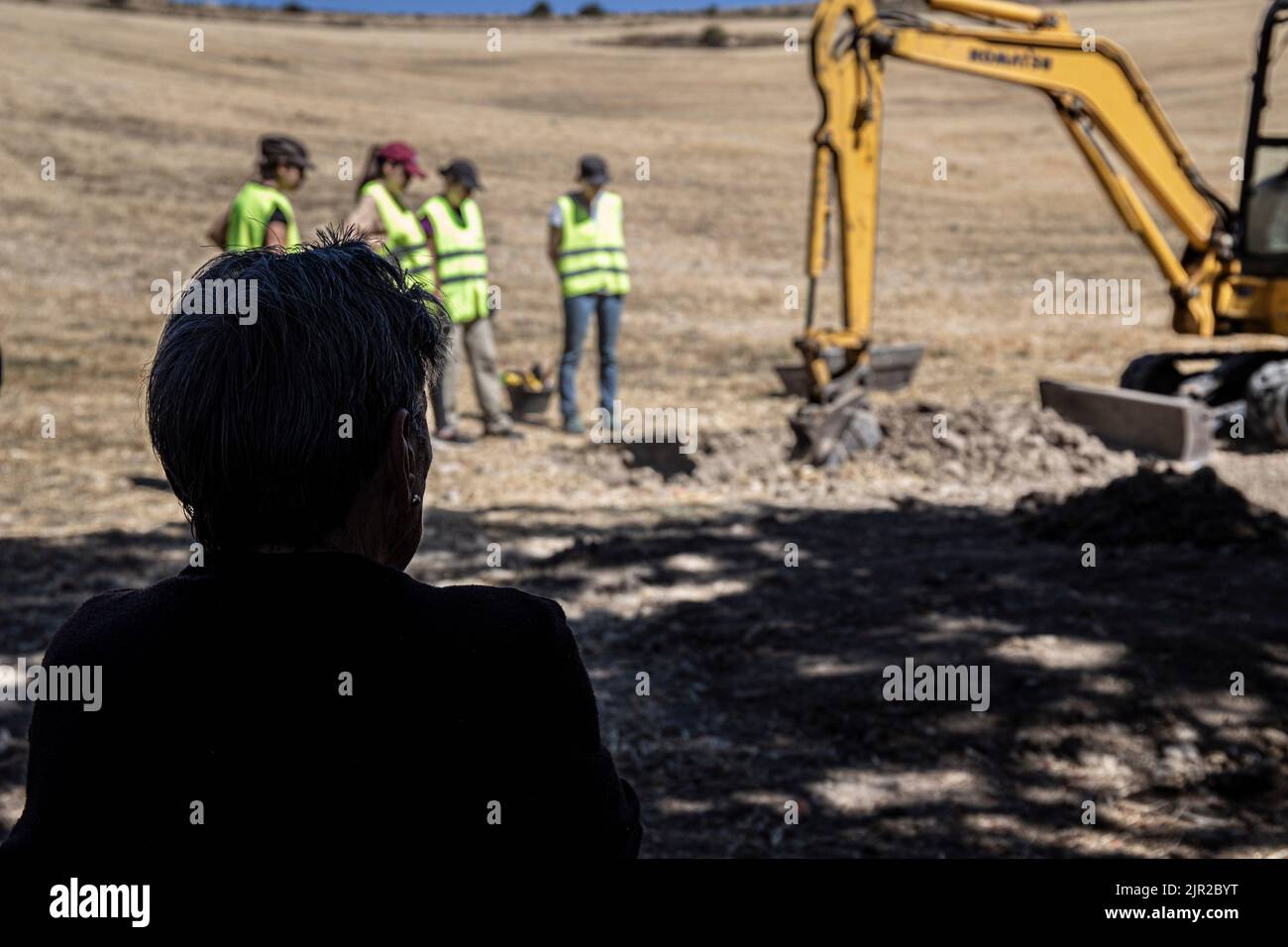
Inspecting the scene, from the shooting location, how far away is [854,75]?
874 centimetres

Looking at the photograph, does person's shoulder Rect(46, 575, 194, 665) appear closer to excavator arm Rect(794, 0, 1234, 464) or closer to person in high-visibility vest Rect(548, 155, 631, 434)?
excavator arm Rect(794, 0, 1234, 464)

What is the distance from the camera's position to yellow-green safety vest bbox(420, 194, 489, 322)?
29.1 feet

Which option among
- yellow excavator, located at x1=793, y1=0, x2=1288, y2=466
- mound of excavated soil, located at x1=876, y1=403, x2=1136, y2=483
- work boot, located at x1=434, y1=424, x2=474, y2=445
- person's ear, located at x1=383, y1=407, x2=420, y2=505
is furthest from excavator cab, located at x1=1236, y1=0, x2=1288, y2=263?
person's ear, located at x1=383, y1=407, x2=420, y2=505

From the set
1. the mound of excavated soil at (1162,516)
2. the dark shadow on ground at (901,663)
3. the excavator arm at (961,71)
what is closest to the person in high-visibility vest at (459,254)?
the excavator arm at (961,71)

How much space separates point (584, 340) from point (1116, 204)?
4.29m

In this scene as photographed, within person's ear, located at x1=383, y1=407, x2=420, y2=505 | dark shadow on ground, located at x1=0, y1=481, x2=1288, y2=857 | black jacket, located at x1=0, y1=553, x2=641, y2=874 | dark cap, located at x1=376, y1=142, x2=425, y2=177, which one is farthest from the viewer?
dark cap, located at x1=376, y1=142, x2=425, y2=177

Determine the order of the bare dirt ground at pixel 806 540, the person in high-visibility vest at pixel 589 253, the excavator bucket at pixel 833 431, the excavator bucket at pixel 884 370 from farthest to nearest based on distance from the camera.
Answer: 1. the excavator bucket at pixel 884 370
2. the person in high-visibility vest at pixel 589 253
3. the excavator bucket at pixel 833 431
4. the bare dirt ground at pixel 806 540

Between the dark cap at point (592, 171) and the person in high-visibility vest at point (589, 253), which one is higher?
the dark cap at point (592, 171)

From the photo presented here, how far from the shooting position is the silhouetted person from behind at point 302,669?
132 centimetres

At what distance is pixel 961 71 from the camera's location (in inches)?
355

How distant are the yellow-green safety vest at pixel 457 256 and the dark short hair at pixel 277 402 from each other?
749cm

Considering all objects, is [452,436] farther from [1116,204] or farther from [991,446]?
[1116,204]

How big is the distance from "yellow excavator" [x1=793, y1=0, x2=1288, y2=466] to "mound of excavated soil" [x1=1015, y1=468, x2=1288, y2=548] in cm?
227

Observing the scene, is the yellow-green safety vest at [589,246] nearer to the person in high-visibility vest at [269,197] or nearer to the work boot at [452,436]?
the work boot at [452,436]
